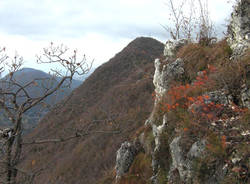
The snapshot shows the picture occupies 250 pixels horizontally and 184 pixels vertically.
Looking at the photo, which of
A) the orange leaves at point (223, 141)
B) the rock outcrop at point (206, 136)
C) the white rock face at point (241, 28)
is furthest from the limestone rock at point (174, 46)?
the orange leaves at point (223, 141)

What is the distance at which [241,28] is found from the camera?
4.70m

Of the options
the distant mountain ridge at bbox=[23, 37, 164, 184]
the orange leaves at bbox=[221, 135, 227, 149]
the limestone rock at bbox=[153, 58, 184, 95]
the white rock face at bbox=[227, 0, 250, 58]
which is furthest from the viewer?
the distant mountain ridge at bbox=[23, 37, 164, 184]

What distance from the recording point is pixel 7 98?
5805 mm

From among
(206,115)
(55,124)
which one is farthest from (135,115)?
(55,124)

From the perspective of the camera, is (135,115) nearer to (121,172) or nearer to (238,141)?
(121,172)

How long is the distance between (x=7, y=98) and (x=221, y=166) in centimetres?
596

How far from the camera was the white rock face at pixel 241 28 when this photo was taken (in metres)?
4.55

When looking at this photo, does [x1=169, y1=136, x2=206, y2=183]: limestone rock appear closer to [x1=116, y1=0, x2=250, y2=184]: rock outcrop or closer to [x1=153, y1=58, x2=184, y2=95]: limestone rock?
[x1=116, y1=0, x2=250, y2=184]: rock outcrop

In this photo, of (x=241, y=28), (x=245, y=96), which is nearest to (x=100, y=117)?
(x=241, y=28)

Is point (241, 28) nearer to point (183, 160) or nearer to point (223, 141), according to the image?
point (223, 141)

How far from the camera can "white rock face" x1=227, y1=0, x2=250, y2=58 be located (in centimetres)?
455

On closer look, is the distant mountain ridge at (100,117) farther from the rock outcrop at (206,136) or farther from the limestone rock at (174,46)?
the limestone rock at (174,46)

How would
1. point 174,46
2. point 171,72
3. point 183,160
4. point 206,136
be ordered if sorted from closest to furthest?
point 206,136 < point 183,160 < point 171,72 < point 174,46

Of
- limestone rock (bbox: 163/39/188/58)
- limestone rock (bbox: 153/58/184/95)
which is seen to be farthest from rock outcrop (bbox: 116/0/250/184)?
limestone rock (bbox: 163/39/188/58)
